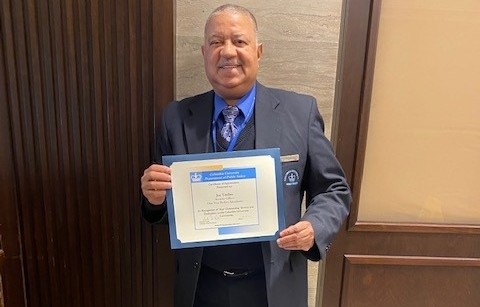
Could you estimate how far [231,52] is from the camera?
1.04 metres

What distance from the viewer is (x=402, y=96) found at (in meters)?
1.44

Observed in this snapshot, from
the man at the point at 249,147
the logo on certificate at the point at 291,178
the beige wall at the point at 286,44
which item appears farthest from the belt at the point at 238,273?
the beige wall at the point at 286,44

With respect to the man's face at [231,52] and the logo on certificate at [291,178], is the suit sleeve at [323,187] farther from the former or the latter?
the man's face at [231,52]

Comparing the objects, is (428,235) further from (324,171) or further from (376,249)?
(324,171)

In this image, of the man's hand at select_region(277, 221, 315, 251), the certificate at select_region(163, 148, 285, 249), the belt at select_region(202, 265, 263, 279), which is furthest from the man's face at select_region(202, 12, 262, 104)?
the belt at select_region(202, 265, 263, 279)

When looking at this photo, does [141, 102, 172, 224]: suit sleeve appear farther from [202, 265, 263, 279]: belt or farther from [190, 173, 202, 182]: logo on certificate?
[202, 265, 263, 279]: belt

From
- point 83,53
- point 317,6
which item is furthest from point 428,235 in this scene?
point 83,53

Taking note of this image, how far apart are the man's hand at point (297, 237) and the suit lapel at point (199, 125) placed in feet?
1.01

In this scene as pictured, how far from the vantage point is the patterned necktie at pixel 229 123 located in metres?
1.12

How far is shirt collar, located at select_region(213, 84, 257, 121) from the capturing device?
112 centimetres

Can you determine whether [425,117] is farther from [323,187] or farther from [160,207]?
[160,207]

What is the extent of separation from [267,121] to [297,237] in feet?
1.05

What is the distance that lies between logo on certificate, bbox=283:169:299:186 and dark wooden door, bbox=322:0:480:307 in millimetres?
393

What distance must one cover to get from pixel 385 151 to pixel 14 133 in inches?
50.9
